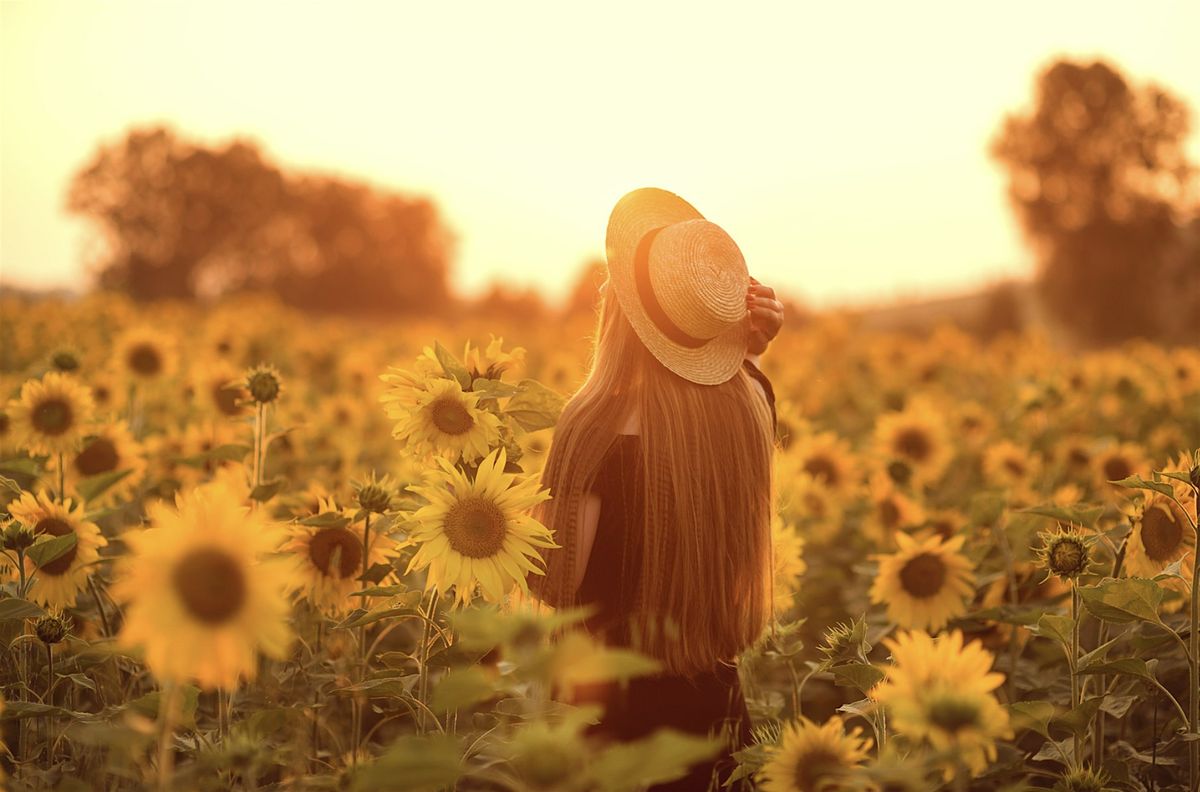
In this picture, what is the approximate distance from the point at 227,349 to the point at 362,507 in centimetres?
422

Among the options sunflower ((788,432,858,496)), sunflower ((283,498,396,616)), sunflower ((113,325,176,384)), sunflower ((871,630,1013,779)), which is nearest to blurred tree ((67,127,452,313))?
sunflower ((113,325,176,384))

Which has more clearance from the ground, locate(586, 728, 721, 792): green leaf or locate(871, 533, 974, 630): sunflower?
locate(586, 728, 721, 792): green leaf

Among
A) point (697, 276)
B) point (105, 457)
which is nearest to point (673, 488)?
point (697, 276)

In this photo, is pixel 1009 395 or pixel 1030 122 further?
pixel 1030 122

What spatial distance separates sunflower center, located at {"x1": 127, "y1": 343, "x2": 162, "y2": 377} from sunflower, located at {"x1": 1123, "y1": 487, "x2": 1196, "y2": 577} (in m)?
4.57

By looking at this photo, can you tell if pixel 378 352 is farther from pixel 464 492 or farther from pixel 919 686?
pixel 919 686

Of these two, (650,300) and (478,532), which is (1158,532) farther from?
(478,532)

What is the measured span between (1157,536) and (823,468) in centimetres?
286

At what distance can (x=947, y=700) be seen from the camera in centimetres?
141

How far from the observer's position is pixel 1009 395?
27.6 ft

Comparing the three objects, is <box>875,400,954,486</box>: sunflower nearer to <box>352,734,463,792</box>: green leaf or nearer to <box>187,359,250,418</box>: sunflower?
<box>187,359,250,418</box>: sunflower

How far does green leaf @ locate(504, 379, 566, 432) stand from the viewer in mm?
2463

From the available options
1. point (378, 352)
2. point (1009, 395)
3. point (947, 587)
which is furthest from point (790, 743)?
point (378, 352)

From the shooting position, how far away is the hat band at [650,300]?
261 cm
